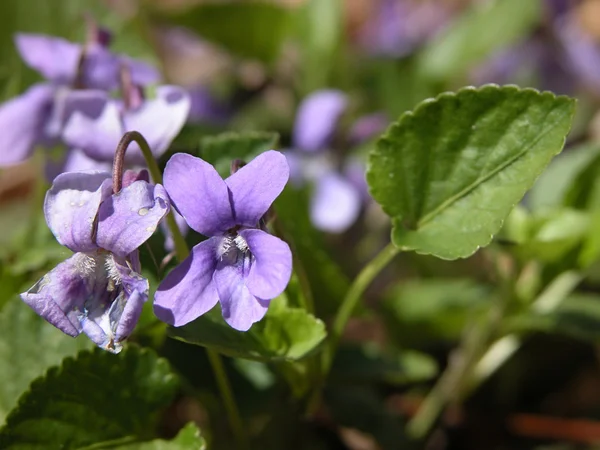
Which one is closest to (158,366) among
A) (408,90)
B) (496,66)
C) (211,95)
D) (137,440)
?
(137,440)

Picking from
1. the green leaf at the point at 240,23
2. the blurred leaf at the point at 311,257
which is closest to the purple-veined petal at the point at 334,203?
the blurred leaf at the point at 311,257

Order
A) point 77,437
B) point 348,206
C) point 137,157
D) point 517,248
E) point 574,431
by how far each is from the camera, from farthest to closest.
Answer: point 348,206 → point 574,431 → point 517,248 → point 137,157 → point 77,437

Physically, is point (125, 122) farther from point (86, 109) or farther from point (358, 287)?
point (358, 287)

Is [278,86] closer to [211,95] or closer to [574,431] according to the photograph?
[211,95]

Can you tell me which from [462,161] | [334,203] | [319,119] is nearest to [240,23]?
[319,119]

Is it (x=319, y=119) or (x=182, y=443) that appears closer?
(x=182, y=443)
